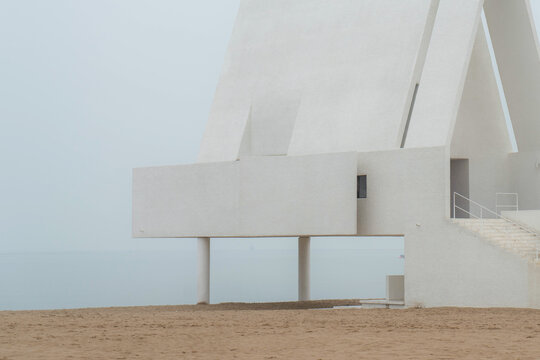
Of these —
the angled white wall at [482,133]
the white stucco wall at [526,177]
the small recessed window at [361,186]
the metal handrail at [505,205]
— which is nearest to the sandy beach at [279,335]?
the small recessed window at [361,186]

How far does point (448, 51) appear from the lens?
90.0 ft

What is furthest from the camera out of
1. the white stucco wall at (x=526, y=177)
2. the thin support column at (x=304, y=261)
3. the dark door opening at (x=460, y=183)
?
the thin support column at (x=304, y=261)

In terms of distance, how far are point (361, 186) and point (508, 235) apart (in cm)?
450

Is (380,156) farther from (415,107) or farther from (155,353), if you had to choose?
(155,353)

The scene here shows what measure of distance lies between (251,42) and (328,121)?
5.86m

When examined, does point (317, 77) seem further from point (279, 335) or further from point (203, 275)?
point (279, 335)

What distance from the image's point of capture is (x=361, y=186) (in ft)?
92.3

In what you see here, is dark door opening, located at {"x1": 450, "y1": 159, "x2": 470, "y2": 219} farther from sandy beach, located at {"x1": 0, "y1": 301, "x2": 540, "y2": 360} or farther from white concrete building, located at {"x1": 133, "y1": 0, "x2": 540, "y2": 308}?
sandy beach, located at {"x1": 0, "y1": 301, "x2": 540, "y2": 360}

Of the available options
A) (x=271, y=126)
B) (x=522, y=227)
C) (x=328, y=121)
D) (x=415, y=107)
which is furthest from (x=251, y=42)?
(x=522, y=227)

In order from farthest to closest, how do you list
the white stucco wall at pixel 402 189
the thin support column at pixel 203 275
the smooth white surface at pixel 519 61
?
the thin support column at pixel 203 275 → the smooth white surface at pixel 519 61 → the white stucco wall at pixel 402 189

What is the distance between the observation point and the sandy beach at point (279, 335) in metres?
16.2

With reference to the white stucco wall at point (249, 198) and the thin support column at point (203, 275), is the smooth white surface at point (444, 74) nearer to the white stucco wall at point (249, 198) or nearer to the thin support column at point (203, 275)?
the white stucco wall at point (249, 198)

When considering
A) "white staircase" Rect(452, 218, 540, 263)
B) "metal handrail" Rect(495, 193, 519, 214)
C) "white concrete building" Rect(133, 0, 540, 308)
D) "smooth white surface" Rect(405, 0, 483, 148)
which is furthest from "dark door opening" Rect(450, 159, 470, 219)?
"smooth white surface" Rect(405, 0, 483, 148)

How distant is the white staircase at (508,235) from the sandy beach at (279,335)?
79.1 inches
